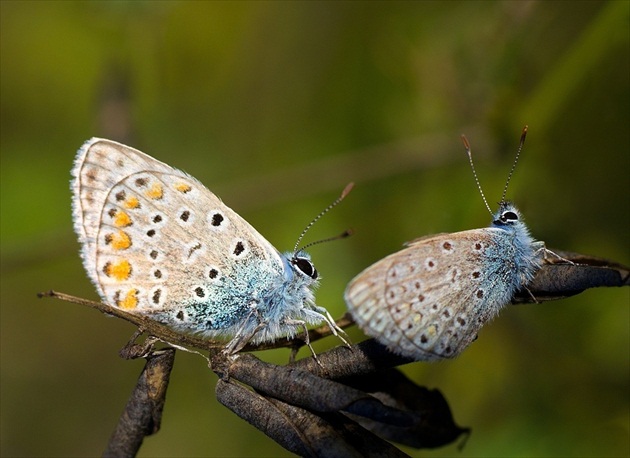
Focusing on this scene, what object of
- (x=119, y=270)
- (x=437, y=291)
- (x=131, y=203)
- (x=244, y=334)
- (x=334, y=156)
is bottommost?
(x=244, y=334)

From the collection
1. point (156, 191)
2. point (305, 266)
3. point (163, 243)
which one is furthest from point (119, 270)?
point (305, 266)

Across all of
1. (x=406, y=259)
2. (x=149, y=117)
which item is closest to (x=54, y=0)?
(x=149, y=117)

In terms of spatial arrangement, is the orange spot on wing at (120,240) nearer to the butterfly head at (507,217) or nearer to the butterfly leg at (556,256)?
the butterfly head at (507,217)

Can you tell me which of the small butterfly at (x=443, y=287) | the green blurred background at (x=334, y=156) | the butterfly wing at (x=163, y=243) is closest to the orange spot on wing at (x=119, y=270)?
the butterfly wing at (x=163, y=243)

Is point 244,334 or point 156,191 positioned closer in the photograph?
point 244,334

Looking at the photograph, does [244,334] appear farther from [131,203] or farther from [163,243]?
[131,203]

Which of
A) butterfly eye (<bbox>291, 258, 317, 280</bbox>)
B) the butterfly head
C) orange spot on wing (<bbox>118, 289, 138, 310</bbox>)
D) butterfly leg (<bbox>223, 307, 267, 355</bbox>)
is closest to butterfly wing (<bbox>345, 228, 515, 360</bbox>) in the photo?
the butterfly head

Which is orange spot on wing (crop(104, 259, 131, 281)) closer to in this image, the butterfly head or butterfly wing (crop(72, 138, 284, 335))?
butterfly wing (crop(72, 138, 284, 335))
